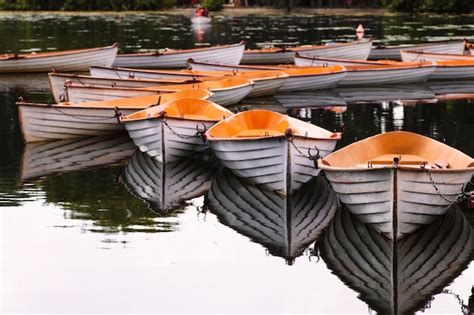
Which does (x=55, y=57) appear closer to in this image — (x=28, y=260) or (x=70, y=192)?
(x=70, y=192)

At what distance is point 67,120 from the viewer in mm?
21375

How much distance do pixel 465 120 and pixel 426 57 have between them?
983 cm

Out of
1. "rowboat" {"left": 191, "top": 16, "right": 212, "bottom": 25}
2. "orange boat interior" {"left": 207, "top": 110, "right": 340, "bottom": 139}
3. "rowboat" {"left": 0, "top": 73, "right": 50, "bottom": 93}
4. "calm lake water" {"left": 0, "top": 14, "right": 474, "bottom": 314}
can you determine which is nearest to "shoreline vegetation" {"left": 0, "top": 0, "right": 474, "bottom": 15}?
"rowboat" {"left": 191, "top": 16, "right": 212, "bottom": 25}

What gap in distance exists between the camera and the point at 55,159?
20141 millimetres

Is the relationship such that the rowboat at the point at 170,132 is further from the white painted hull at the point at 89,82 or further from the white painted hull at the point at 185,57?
the white painted hull at the point at 185,57

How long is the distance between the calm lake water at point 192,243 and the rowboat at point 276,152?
314 millimetres

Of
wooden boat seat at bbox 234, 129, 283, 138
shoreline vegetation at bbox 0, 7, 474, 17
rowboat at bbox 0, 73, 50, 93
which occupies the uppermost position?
wooden boat seat at bbox 234, 129, 283, 138

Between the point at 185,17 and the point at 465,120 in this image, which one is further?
the point at 185,17

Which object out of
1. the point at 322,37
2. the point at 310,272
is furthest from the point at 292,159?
the point at 322,37

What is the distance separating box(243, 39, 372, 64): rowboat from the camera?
3678 cm

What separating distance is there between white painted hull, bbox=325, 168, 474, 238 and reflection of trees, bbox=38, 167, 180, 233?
3.02 meters

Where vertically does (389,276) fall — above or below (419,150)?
below

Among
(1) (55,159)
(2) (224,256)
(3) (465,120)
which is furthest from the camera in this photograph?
(3) (465,120)

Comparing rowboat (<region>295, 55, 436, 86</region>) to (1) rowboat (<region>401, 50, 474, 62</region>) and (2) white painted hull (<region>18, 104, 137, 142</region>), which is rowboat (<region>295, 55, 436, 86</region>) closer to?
(1) rowboat (<region>401, 50, 474, 62</region>)
